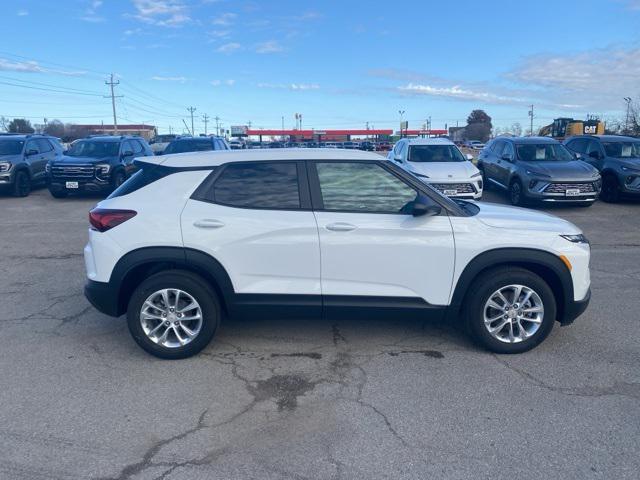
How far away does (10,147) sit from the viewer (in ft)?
48.1

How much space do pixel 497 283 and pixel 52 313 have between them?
14.8 feet

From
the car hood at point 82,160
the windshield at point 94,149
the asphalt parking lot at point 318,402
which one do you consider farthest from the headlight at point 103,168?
the asphalt parking lot at point 318,402

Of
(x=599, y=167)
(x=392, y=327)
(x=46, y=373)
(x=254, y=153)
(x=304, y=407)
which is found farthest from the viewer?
(x=599, y=167)

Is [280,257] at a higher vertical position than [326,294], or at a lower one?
higher

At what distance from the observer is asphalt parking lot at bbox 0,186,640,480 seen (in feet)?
9.49

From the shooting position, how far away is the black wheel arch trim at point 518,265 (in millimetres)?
4105

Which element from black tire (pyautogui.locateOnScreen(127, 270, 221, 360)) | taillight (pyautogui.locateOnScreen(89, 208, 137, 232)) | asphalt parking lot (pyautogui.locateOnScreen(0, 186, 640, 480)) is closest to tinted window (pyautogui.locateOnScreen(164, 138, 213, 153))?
asphalt parking lot (pyautogui.locateOnScreen(0, 186, 640, 480))

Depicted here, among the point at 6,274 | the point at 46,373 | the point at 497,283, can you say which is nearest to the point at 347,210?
the point at 497,283

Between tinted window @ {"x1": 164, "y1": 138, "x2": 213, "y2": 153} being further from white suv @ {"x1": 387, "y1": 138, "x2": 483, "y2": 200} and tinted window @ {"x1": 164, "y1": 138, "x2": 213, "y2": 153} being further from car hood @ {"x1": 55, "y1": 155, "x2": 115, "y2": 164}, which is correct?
white suv @ {"x1": 387, "y1": 138, "x2": 483, "y2": 200}

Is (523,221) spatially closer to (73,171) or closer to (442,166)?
(442,166)

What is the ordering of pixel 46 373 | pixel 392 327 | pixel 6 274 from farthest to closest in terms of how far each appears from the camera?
pixel 6 274, pixel 392 327, pixel 46 373

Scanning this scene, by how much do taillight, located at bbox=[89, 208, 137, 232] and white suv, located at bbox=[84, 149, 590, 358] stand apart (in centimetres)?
1

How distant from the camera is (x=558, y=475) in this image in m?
2.76

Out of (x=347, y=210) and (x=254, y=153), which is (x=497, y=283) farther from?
(x=254, y=153)
